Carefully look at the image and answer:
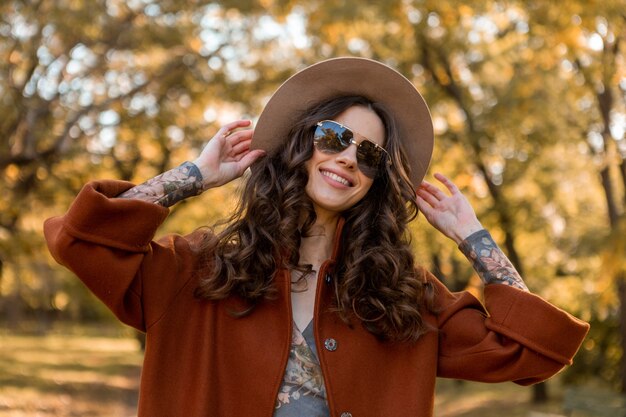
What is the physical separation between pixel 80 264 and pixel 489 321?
4.41 ft

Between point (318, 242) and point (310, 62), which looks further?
point (310, 62)

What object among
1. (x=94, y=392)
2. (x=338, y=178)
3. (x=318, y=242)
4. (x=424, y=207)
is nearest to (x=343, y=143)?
(x=338, y=178)

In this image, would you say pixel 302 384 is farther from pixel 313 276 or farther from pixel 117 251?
pixel 117 251

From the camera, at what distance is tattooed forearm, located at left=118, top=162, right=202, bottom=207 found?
2734 millimetres

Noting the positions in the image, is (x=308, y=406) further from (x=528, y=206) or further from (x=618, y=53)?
(x=528, y=206)

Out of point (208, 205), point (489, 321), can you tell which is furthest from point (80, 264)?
point (208, 205)

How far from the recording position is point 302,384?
2.71 meters

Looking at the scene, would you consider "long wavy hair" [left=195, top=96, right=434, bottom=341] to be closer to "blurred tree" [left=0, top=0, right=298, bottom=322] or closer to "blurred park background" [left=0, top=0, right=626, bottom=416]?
"blurred park background" [left=0, top=0, right=626, bottom=416]

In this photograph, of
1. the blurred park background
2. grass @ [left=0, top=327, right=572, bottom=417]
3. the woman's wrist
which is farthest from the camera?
grass @ [left=0, top=327, right=572, bottom=417]

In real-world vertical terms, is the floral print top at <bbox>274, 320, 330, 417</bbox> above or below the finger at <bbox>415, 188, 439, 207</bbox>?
below

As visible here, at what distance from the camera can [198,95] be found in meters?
15.6

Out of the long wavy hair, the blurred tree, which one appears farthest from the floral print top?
the blurred tree

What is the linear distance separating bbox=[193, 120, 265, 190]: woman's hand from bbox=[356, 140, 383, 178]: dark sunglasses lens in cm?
39

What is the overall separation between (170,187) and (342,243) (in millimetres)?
620
